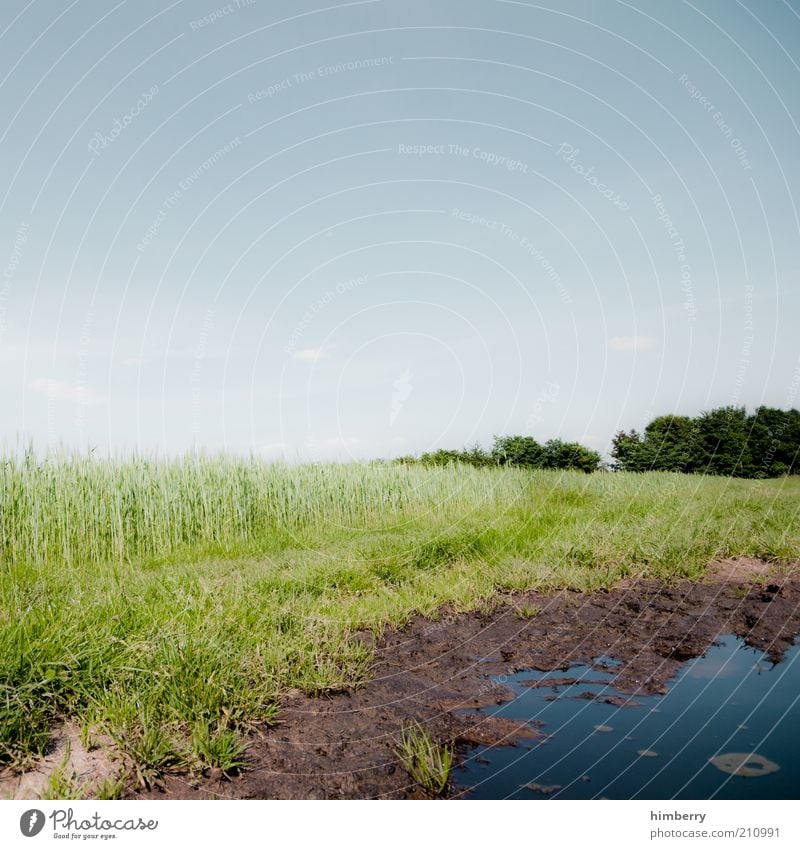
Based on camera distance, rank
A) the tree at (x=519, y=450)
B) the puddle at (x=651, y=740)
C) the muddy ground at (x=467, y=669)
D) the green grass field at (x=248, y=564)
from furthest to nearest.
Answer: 1. the tree at (x=519, y=450)
2. the green grass field at (x=248, y=564)
3. the muddy ground at (x=467, y=669)
4. the puddle at (x=651, y=740)

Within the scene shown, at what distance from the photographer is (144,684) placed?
4.02m

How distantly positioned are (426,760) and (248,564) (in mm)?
5954

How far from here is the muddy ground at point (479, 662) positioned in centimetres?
342

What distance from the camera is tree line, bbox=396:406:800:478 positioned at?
29.5 metres

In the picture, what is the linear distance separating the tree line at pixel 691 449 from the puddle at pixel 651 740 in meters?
24.0

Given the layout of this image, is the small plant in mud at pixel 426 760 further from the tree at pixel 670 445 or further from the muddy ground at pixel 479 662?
the tree at pixel 670 445

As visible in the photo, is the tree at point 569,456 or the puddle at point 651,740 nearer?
the puddle at point 651,740

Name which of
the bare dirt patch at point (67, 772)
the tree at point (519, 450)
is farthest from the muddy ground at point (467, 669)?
the tree at point (519, 450)

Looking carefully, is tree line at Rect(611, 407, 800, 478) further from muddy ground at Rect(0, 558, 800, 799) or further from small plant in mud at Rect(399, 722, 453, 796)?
small plant in mud at Rect(399, 722, 453, 796)

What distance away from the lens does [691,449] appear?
3156 cm

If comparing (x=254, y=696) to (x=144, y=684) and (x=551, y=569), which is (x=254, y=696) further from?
(x=551, y=569)

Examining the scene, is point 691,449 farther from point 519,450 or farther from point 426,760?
point 426,760

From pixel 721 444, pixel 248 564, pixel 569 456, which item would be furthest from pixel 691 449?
pixel 248 564

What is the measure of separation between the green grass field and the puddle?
4.70ft
